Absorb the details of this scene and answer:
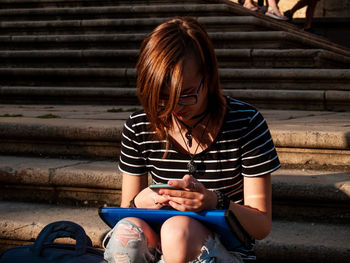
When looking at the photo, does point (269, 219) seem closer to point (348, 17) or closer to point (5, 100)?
point (5, 100)

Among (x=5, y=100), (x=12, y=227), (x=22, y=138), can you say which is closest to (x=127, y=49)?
(x=5, y=100)

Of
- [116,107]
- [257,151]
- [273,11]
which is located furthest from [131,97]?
[257,151]

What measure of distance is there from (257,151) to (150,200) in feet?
1.33

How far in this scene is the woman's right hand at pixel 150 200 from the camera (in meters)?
1.73

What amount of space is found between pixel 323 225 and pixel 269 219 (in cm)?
81

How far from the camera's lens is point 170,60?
1.66 metres

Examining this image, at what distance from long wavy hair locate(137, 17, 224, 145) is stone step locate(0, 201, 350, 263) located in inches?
36.1

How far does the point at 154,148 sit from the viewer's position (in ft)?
6.47

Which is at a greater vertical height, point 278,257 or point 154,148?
point 154,148

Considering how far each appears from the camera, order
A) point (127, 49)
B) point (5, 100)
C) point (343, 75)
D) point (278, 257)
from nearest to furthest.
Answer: point (278, 257) < point (343, 75) < point (5, 100) < point (127, 49)

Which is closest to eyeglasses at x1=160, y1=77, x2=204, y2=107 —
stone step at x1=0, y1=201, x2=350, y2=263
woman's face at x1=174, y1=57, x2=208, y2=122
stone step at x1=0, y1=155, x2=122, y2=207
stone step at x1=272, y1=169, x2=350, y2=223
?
woman's face at x1=174, y1=57, x2=208, y2=122

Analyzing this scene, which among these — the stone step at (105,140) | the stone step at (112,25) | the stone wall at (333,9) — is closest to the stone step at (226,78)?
the stone step at (112,25)

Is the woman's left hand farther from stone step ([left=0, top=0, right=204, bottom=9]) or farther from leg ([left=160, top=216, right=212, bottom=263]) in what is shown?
stone step ([left=0, top=0, right=204, bottom=9])

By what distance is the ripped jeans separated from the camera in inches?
66.1
